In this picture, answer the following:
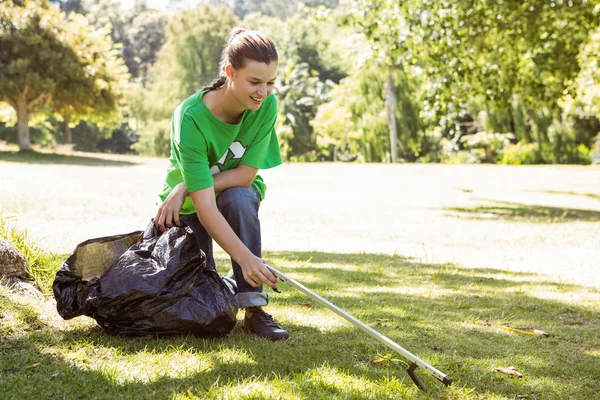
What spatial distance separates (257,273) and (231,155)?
2.58 feet

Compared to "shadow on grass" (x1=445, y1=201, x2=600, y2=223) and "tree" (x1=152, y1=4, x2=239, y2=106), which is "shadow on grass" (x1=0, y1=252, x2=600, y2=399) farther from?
"tree" (x1=152, y1=4, x2=239, y2=106)

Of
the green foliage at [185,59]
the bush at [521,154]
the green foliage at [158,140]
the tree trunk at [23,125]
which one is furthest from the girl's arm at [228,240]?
the green foliage at [185,59]

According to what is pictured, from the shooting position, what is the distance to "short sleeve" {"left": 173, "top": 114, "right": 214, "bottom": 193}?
11.0 ft

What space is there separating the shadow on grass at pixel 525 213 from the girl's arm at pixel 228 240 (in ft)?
28.6

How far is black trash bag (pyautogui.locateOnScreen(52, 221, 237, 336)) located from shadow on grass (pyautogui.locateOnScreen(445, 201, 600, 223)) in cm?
864

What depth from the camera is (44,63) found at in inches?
959

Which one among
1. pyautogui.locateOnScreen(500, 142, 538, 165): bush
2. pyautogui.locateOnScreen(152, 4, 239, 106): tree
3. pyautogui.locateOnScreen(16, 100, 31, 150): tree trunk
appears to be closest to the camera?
pyautogui.locateOnScreen(16, 100, 31, 150): tree trunk

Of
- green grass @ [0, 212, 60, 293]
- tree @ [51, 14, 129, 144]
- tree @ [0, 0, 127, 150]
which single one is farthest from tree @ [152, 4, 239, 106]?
green grass @ [0, 212, 60, 293]

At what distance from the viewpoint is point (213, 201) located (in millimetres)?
3381

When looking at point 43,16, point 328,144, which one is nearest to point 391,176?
point 43,16

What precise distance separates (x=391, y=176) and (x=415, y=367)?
1924 centimetres

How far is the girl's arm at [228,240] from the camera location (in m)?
3.15

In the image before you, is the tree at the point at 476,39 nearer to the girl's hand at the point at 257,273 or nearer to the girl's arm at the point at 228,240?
the girl's arm at the point at 228,240

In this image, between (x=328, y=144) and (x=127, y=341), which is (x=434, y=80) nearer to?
(x=127, y=341)
